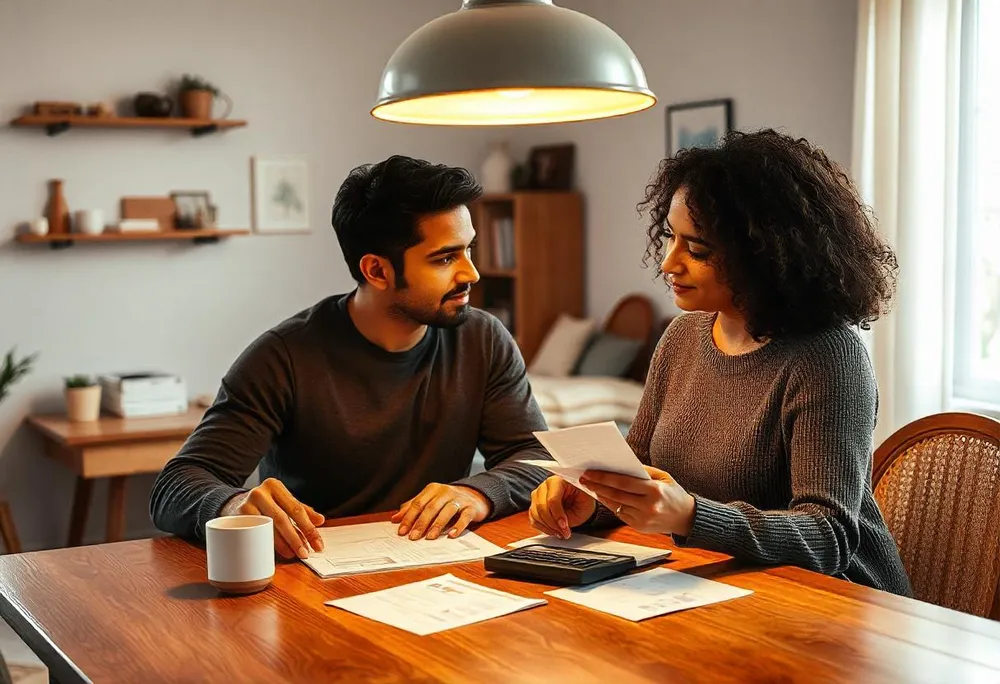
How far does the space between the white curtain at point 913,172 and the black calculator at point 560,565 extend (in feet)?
7.00

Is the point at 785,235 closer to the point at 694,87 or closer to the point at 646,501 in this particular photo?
the point at 646,501

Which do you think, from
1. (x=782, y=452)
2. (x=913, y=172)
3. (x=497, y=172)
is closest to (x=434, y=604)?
(x=782, y=452)

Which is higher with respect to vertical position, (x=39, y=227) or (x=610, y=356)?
(x=39, y=227)

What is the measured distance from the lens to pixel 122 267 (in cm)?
476

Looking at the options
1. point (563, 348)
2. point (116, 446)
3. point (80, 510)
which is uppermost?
point (563, 348)

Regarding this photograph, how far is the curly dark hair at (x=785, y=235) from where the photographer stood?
1.88 meters

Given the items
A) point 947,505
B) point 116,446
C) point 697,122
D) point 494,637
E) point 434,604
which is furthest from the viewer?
point 697,122

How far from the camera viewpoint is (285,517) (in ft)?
5.83

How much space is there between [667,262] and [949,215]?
182 centimetres

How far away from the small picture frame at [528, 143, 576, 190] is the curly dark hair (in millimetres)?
3349

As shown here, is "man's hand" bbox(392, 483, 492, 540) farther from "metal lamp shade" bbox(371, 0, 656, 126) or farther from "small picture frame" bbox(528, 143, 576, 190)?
"small picture frame" bbox(528, 143, 576, 190)

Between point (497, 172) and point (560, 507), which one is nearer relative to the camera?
point (560, 507)

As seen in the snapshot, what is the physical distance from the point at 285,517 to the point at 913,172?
2.47 metres

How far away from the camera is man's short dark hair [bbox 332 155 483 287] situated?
7.55ft
